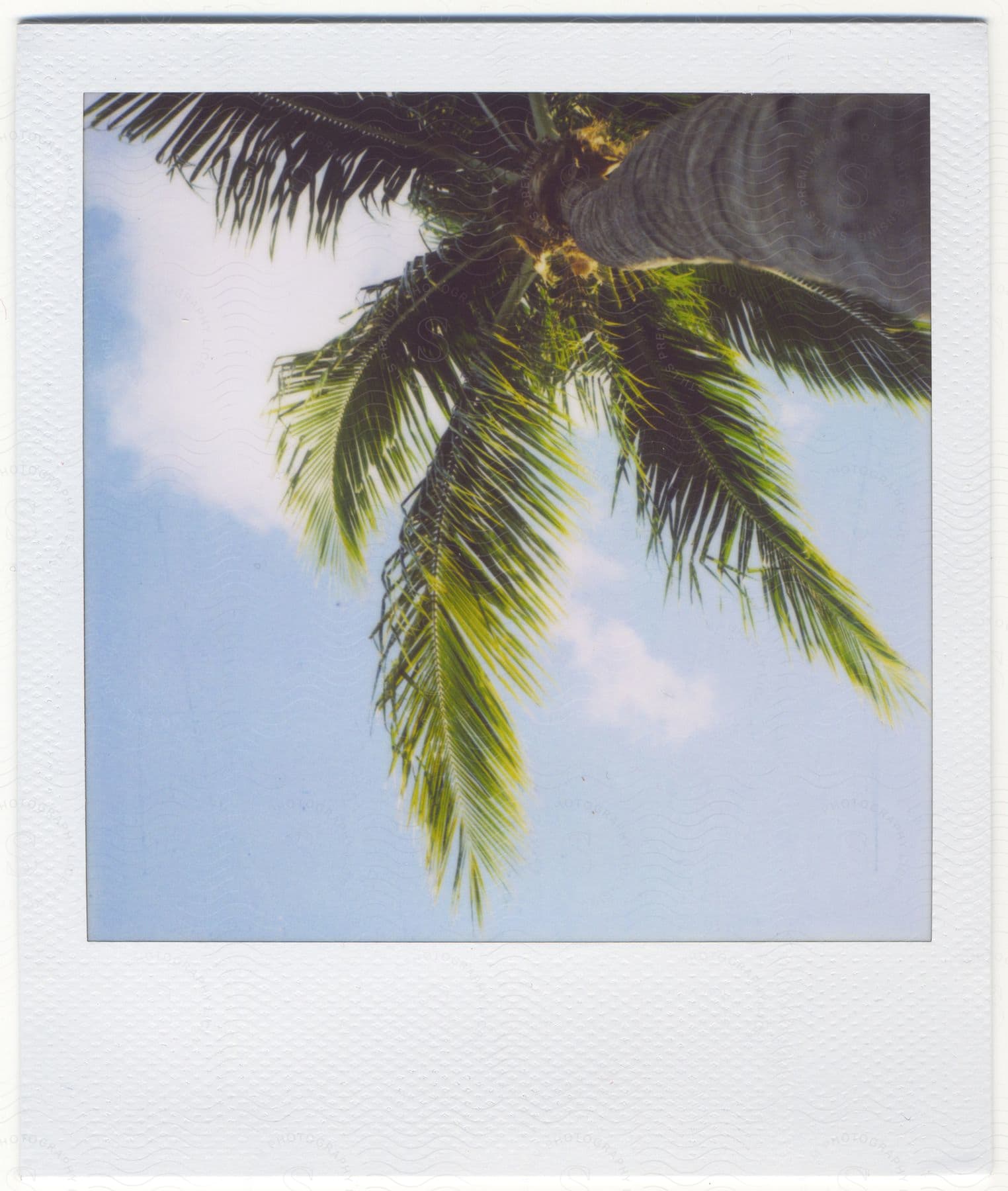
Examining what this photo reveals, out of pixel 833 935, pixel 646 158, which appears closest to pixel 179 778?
pixel 833 935

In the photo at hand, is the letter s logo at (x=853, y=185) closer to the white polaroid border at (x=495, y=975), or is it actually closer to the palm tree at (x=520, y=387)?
the palm tree at (x=520, y=387)

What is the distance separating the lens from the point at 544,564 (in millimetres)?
1485

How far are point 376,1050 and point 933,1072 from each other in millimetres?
968

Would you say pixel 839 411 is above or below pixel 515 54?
below

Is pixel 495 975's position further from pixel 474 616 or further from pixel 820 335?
pixel 820 335

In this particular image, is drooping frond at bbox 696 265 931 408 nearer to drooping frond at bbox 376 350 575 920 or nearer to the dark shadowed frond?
drooping frond at bbox 376 350 575 920

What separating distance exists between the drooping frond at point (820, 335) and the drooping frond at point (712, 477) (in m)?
0.06

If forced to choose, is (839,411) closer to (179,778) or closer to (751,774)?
(751,774)

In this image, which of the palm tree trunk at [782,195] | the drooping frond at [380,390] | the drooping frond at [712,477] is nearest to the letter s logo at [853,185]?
the palm tree trunk at [782,195]

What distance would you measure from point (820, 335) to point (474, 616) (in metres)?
0.78

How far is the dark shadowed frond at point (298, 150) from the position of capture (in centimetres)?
149

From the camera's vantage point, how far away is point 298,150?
150 cm

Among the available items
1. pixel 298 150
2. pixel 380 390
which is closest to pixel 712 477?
pixel 380 390

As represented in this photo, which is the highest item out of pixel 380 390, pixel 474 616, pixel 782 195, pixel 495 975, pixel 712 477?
pixel 782 195
